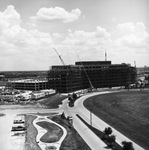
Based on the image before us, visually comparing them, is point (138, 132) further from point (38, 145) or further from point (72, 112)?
point (72, 112)

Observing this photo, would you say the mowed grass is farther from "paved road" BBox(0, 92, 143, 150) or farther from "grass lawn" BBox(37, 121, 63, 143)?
"grass lawn" BBox(37, 121, 63, 143)

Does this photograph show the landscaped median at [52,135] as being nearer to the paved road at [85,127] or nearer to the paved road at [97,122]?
the paved road at [85,127]

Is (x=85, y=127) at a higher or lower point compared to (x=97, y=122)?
higher

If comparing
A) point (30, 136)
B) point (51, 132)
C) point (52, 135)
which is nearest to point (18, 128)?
point (30, 136)

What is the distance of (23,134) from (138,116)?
176 ft

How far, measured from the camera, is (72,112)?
111 m

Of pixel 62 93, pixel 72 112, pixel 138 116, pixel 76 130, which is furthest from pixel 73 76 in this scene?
pixel 76 130

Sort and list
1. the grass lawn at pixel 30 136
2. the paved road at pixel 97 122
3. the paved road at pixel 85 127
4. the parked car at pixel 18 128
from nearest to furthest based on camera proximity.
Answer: the grass lawn at pixel 30 136
the paved road at pixel 85 127
the paved road at pixel 97 122
the parked car at pixel 18 128

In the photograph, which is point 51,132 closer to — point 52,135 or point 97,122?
point 52,135

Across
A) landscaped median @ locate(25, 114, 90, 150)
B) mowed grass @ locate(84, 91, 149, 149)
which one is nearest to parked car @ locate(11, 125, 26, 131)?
landscaped median @ locate(25, 114, 90, 150)

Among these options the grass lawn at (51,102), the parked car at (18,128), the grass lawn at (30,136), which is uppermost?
the grass lawn at (51,102)

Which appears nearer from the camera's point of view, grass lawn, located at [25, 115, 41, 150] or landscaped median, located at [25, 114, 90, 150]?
grass lawn, located at [25, 115, 41, 150]

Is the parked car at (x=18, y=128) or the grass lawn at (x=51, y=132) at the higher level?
the parked car at (x=18, y=128)

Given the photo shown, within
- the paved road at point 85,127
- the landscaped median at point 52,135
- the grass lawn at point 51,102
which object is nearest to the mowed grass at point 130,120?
the paved road at point 85,127
